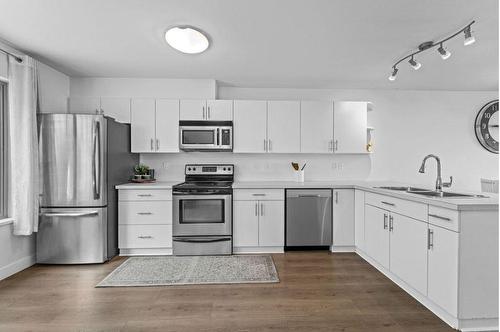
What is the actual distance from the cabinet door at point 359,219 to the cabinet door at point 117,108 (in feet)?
10.6

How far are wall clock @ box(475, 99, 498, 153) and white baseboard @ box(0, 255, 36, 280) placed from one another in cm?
647

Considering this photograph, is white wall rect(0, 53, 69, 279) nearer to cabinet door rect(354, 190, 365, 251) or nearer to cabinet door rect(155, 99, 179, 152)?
cabinet door rect(155, 99, 179, 152)

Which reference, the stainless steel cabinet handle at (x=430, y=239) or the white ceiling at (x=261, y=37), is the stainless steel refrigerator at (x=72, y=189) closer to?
the white ceiling at (x=261, y=37)

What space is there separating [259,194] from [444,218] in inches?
82.7

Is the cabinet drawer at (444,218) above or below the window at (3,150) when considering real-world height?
below

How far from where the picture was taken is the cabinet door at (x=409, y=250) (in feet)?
7.80

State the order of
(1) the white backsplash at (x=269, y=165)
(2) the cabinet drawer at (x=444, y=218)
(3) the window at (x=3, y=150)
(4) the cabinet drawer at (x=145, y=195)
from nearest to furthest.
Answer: (2) the cabinet drawer at (x=444, y=218) → (3) the window at (x=3, y=150) → (4) the cabinet drawer at (x=145, y=195) → (1) the white backsplash at (x=269, y=165)

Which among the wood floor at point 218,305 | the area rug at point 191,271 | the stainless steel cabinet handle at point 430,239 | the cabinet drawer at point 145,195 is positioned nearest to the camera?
the wood floor at point 218,305

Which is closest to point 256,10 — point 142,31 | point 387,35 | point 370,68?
point 142,31

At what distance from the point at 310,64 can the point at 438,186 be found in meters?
1.91

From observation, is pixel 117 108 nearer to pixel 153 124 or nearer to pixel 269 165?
pixel 153 124

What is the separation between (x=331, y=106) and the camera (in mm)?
4184

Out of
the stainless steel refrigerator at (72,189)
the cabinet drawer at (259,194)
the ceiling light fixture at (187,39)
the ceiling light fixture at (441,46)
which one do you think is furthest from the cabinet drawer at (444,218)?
the stainless steel refrigerator at (72,189)

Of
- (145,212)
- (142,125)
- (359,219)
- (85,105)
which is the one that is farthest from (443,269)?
(85,105)
